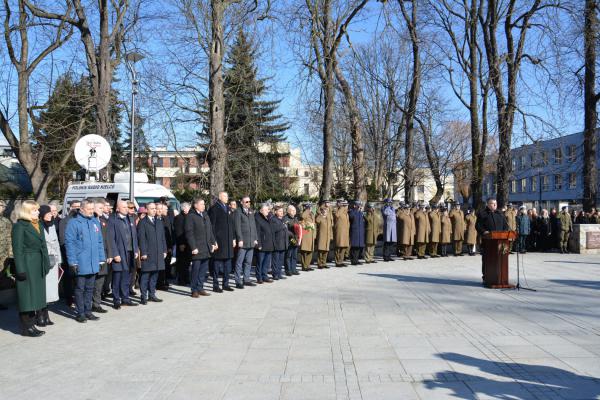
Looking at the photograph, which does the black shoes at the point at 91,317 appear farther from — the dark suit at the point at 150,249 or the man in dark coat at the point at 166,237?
the man in dark coat at the point at 166,237

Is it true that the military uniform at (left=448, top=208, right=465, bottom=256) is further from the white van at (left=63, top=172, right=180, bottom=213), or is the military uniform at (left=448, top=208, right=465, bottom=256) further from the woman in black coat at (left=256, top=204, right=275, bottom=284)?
the white van at (left=63, top=172, right=180, bottom=213)

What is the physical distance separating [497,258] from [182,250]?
6.55m

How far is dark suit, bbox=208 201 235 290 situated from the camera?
1197 cm

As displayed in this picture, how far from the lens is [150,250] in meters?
10.6

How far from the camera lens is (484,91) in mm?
23750

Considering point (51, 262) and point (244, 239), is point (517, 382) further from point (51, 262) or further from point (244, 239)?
point (244, 239)

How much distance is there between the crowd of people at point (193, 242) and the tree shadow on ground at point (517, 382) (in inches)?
223

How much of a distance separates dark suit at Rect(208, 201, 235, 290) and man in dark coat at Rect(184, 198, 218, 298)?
39 cm

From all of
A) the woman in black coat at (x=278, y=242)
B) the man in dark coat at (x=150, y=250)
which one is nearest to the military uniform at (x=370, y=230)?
the woman in black coat at (x=278, y=242)

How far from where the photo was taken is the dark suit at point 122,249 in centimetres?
1005

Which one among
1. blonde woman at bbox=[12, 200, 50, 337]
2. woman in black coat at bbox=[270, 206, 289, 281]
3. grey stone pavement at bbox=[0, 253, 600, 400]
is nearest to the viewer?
grey stone pavement at bbox=[0, 253, 600, 400]

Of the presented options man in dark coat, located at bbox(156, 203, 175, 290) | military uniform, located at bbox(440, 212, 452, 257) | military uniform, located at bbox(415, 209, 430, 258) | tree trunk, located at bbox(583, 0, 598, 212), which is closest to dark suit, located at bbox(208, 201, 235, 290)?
man in dark coat, located at bbox(156, 203, 175, 290)

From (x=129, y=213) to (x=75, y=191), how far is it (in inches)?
267

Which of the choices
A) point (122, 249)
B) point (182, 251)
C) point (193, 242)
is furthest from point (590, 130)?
point (122, 249)
